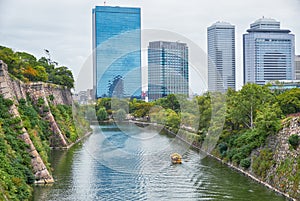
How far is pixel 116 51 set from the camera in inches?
Result: 3354

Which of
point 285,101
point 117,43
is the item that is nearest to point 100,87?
point 117,43

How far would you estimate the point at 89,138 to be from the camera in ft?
143

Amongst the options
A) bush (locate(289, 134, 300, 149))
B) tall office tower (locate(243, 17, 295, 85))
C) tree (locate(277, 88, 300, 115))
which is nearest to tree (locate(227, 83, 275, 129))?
tree (locate(277, 88, 300, 115))

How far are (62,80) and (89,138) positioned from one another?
443 inches

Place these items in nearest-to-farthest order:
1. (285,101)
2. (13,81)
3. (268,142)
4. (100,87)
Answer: (268,142)
(285,101)
(13,81)
(100,87)

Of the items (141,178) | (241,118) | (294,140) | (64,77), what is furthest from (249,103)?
(64,77)

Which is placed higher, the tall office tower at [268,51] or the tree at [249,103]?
the tall office tower at [268,51]

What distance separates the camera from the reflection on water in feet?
64.1

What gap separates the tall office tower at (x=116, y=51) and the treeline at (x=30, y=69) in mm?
19836

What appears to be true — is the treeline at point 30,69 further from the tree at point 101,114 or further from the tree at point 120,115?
the tree at point 120,115

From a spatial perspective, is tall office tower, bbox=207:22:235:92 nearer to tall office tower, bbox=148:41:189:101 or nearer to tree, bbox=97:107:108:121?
tree, bbox=97:107:108:121

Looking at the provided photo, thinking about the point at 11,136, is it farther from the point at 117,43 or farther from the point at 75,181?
the point at 117,43

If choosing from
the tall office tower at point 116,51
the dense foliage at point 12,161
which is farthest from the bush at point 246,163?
the tall office tower at point 116,51

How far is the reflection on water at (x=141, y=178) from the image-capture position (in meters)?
19.5
